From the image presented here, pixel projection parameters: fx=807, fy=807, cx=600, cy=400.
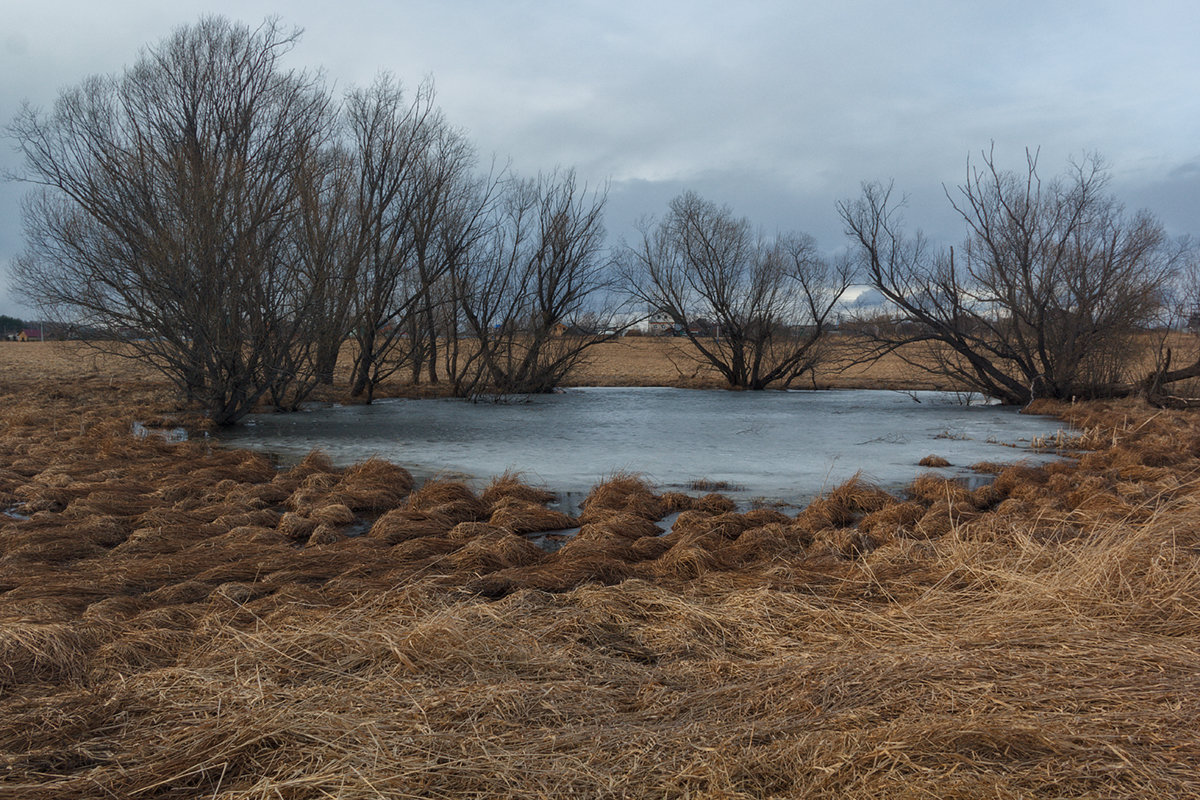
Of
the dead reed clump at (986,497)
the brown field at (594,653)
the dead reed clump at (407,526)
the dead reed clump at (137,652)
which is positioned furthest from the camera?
the dead reed clump at (986,497)

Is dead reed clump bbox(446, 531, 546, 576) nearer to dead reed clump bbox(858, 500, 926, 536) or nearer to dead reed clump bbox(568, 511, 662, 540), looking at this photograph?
dead reed clump bbox(568, 511, 662, 540)

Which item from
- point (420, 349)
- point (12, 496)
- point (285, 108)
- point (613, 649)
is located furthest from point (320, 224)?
point (613, 649)

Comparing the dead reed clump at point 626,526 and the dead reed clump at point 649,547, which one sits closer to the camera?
the dead reed clump at point 649,547

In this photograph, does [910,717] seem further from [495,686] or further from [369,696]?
[369,696]

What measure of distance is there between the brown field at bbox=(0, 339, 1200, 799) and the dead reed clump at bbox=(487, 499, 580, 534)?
3 cm

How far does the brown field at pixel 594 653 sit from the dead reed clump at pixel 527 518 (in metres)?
0.03

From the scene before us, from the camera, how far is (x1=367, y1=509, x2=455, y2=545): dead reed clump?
643cm

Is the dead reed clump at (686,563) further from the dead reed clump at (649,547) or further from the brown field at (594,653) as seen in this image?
the dead reed clump at (649,547)

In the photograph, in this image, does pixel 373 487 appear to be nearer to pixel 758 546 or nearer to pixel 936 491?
pixel 758 546

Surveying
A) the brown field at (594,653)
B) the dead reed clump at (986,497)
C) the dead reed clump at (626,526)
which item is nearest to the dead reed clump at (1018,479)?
the dead reed clump at (986,497)

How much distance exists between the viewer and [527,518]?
7070 millimetres

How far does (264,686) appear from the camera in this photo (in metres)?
3.21

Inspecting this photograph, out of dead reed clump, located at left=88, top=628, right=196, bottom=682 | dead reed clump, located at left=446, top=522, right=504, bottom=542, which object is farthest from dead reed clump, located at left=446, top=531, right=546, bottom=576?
dead reed clump, located at left=88, top=628, right=196, bottom=682

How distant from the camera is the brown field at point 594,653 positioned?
2.55 m
